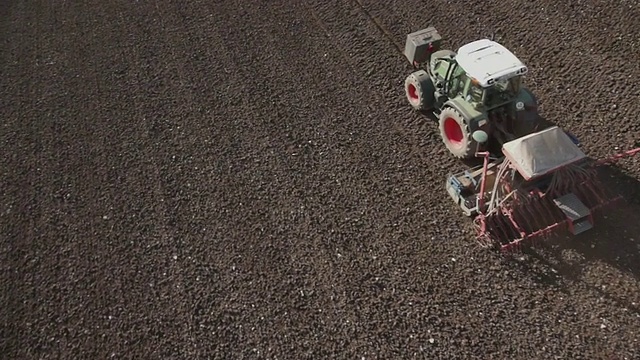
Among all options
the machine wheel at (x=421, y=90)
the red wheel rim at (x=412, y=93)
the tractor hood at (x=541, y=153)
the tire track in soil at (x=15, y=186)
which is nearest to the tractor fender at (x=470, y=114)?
the tractor hood at (x=541, y=153)

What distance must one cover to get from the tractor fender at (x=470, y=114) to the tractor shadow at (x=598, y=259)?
1897 millimetres

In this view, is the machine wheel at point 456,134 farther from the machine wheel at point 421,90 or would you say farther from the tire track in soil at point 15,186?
the tire track in soil at point 15,186

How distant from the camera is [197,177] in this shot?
9.27 metres

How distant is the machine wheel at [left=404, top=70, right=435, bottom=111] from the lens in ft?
31.1

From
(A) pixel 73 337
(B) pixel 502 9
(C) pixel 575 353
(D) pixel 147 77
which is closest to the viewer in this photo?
(C) pixel 575 353

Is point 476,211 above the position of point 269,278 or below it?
above

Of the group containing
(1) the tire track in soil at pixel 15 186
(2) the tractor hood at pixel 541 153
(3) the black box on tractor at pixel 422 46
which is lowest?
(1) the tire track in soil at pixel 15 186

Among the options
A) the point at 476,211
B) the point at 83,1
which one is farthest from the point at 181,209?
the point at 83,1

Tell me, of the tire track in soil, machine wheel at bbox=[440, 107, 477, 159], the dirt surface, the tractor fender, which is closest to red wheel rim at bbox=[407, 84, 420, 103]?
the dirt surface

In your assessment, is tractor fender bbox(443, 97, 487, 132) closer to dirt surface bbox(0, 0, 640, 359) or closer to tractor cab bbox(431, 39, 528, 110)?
tractor cab bbox(431, 39, 528, 110)

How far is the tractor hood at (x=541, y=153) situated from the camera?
7375 millimetres

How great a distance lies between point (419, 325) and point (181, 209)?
13.0 feet

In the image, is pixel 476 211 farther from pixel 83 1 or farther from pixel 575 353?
pixel 83 1

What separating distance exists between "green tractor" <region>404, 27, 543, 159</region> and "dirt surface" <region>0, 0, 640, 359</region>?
0.66 meters
